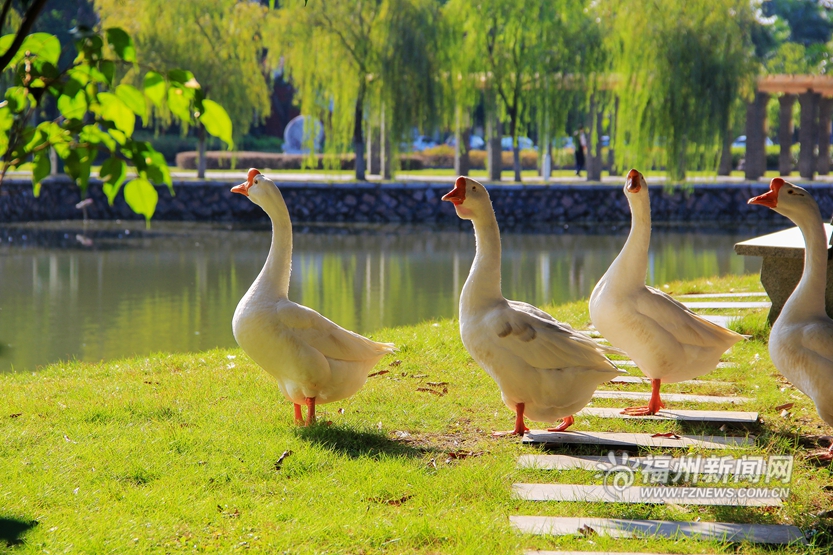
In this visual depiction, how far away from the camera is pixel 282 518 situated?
3.05m

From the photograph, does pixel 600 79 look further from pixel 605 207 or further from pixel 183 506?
pixel 183 506

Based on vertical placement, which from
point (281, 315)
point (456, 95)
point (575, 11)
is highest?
point (575, 11)

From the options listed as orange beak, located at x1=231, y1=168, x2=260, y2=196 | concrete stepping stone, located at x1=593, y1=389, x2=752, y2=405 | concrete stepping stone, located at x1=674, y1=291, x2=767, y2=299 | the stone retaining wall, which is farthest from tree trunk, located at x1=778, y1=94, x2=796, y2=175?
orange beak, located at x1=231, y1=168, x2=260, y2=196

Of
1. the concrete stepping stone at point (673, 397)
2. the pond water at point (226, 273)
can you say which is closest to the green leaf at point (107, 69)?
the concrete stepping stone at point (673, 397)

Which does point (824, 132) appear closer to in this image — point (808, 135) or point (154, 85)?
point (808, 135)

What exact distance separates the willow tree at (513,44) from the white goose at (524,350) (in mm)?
20771

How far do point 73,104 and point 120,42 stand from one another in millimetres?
153

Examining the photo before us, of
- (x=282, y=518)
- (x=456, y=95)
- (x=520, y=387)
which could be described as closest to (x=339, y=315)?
(x=520, y=387)

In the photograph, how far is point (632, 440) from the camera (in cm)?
388

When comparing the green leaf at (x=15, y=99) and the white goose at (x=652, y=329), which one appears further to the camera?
the white goose at (x=652, y=329)

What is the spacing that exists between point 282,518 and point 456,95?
21.8m

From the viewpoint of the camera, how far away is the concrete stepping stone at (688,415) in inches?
165

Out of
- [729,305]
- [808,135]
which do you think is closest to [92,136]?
[729,305]

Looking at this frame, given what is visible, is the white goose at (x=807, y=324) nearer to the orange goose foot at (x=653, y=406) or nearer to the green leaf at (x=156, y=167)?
the orange goose foot at (x=653, y=406)
